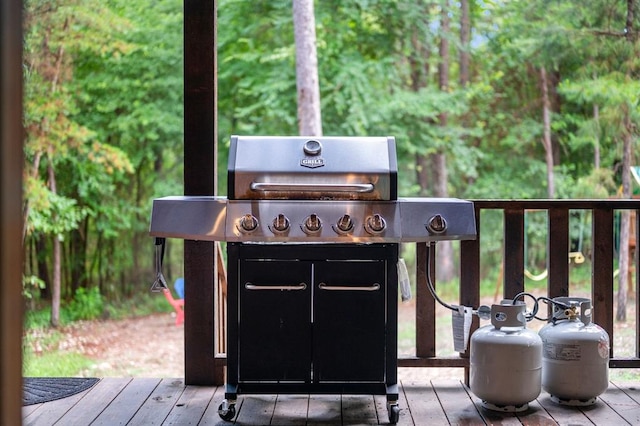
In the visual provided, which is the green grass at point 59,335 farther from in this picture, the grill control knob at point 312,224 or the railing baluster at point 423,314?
the grill control knob at point 312,224

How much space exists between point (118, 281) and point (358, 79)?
4072mm

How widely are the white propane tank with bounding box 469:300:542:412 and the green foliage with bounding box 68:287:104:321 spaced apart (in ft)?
23.5

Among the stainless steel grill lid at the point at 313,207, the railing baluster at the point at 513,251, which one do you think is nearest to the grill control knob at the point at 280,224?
the stainless steel grill lid at the point at 313,207

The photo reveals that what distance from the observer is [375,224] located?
274 cm

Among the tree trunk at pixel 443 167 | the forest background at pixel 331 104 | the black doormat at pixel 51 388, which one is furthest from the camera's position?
the tree trunk at pixel 443 167

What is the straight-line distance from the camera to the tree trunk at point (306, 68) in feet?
23.6

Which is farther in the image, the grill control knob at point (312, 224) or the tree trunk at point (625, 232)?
the tree trunk at point (625, 232)

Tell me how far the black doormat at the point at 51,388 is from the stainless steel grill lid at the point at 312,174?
4.11 ft

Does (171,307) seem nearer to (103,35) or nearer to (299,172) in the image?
(103,35)

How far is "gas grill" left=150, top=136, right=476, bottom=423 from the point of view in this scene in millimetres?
2775

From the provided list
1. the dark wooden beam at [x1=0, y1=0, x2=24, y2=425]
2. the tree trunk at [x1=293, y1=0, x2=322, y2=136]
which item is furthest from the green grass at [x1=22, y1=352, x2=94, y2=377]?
the dark wooden beam at [x1=0, y1=0, x2=24, y2=425]

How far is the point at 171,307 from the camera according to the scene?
9.71 m

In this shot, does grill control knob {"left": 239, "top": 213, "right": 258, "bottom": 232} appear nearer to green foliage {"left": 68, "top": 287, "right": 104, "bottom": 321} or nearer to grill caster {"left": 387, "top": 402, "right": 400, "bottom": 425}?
grill caster {"left": 387, "top": 402, "right": 400, "bottom": 425}

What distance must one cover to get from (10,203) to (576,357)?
264cm
